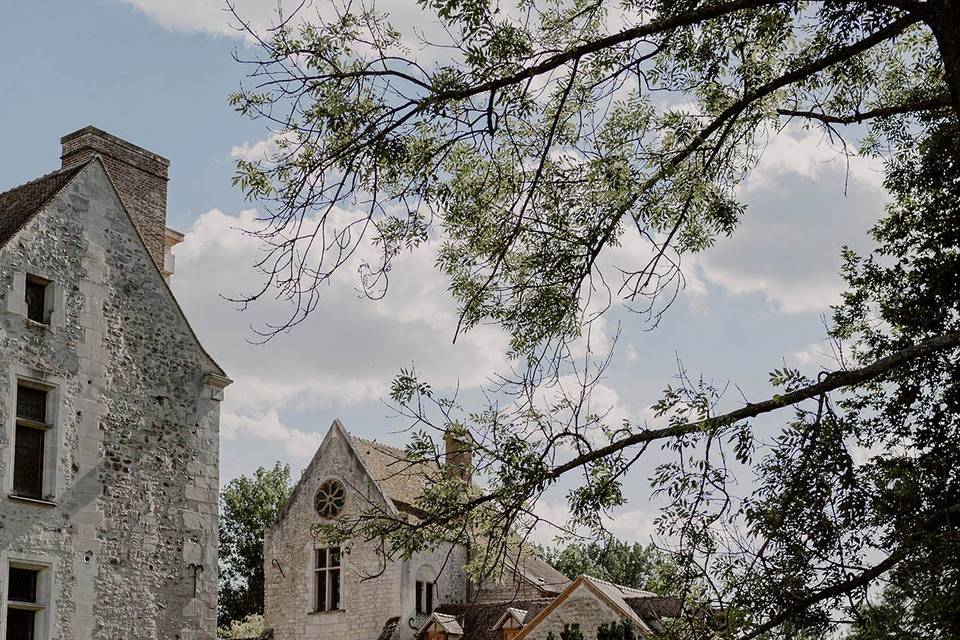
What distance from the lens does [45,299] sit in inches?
564

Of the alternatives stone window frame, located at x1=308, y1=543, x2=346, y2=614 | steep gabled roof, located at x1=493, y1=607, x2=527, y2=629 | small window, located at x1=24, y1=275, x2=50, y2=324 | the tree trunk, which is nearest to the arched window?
stone window frame, located at x1=308, y1=543, x2=346, y2=614

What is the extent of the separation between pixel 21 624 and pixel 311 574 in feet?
55.5

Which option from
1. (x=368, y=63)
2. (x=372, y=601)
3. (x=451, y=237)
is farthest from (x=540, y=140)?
(x=372, y=601)

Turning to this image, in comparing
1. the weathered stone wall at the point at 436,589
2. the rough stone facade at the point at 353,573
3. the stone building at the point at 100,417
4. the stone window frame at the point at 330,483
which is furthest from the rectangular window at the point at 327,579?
the stone building at the point at 100,417

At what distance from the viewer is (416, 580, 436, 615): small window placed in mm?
28703

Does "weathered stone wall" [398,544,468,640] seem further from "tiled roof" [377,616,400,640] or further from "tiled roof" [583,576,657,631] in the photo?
"tiled roof" [583,576,657,631]

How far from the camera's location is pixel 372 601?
28750 millimetres

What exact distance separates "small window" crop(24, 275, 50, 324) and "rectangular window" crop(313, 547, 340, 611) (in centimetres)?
1659

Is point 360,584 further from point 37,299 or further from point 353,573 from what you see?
point 37,299

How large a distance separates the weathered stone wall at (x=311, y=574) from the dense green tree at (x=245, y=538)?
12873mm

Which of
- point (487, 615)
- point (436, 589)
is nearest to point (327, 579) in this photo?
point (436, 589)

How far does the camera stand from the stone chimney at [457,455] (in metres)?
7.49

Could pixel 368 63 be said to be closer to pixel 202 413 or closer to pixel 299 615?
pixel 202 413

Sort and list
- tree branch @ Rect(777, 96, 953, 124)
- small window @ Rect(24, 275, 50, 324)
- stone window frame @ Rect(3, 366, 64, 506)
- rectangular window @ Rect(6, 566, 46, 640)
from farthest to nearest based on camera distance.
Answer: small window @ Rect(24, 275, 50, 324) < stone window frame @ Rect(3, 366, 64, 506) < rectangular window @ Rect(6, 566, 46, 640) < tree branch @ Rect(777, 96, 953, 124)
